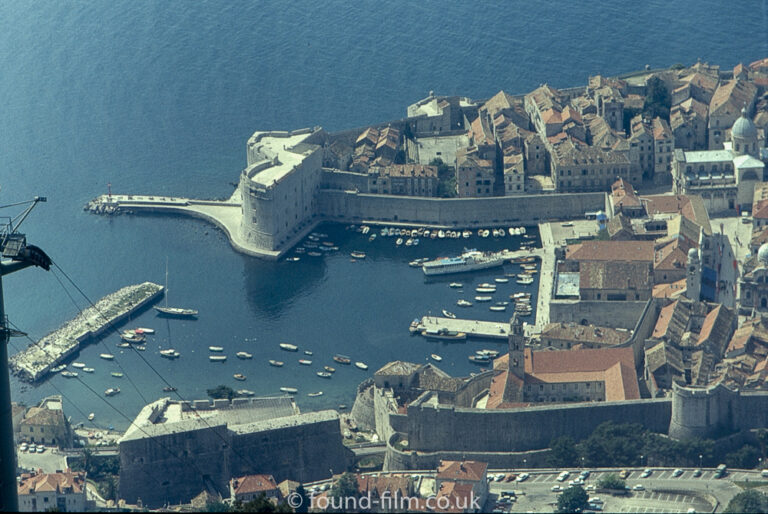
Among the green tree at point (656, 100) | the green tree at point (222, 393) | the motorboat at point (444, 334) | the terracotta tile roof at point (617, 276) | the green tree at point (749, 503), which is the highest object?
the green tree at point (656, 100)

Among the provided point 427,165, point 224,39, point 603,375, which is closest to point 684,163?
point 427,165

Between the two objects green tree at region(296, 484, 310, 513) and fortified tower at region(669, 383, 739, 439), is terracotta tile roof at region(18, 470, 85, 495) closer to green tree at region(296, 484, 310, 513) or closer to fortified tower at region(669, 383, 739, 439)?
green tree at region(296, 484, 310, 513)

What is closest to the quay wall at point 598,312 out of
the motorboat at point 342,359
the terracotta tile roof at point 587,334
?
the terracotta tile roof at point 587,334

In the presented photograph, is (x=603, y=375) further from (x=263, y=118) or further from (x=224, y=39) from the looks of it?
(x=224, y=39)

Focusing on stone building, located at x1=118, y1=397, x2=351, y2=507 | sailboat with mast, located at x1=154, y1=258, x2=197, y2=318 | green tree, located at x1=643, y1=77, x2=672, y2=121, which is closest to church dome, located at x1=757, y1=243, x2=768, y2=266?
green tree, located at x1=643, y1=77, x2=672, y2=121

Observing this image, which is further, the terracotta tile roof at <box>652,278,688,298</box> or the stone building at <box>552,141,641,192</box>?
the stone building at <box>552,141,641,192</box>

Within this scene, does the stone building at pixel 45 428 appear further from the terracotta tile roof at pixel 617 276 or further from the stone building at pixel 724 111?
the stone building at pixel 724 111

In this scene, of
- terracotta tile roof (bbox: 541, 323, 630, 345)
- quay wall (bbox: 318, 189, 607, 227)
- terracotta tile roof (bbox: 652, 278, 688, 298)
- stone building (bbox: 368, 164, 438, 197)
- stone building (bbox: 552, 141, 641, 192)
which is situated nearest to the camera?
terracotta tile roof (bbox: 541, 323, 630, 345)
